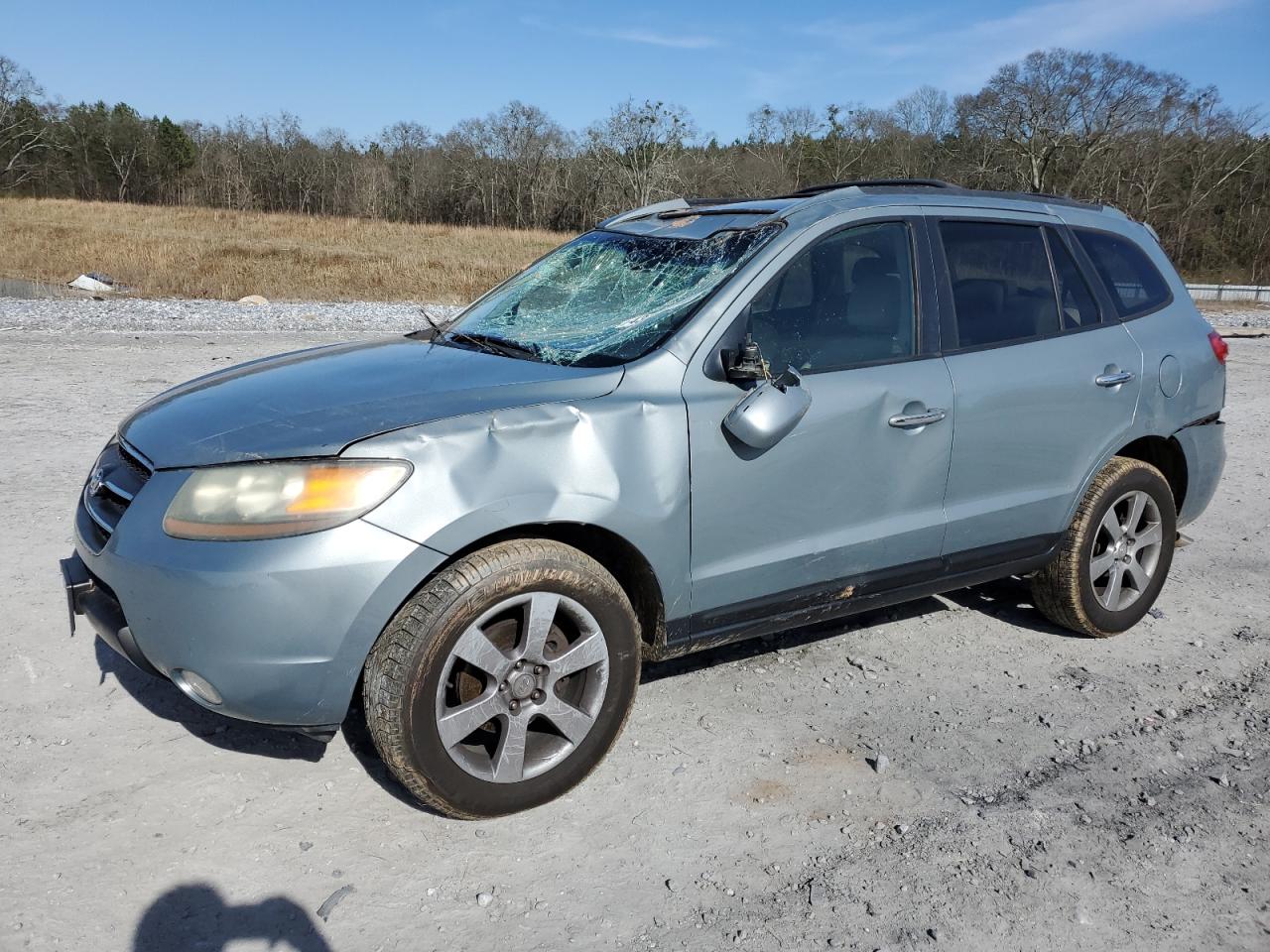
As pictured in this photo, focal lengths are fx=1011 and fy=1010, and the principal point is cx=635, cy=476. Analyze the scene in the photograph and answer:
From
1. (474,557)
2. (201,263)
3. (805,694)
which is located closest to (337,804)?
(474,557)

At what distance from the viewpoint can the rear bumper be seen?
4602mm

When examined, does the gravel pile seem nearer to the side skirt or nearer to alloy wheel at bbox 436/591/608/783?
the side skirt

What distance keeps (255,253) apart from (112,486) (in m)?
31.9

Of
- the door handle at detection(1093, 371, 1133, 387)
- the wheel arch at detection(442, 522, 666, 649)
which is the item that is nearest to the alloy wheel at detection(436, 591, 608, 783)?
the wheel arch at detection(442, 522, 666, 649)

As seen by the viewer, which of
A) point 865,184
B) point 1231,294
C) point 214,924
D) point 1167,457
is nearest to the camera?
point 214,924

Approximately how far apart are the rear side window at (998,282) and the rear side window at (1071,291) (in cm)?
5

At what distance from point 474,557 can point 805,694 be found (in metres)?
1.65

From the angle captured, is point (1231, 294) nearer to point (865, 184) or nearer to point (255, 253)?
point (255, 253)

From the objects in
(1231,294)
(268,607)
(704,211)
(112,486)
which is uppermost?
(704,211)

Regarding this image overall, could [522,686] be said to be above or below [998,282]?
below

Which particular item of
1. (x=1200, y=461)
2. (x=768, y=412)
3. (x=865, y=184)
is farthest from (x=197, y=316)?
(x=1200, y=461)

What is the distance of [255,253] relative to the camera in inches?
1271

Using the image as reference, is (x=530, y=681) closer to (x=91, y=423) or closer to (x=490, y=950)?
(x=490, y=950)

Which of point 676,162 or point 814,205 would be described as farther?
point 676,162
